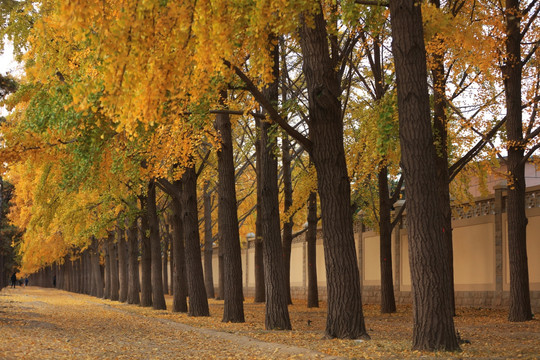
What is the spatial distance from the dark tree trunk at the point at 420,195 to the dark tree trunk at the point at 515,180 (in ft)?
26.5

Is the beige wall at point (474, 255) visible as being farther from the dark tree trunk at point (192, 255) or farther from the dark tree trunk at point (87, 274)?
the dark tree trunk at point (87, 274)

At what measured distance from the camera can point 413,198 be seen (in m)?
10.8

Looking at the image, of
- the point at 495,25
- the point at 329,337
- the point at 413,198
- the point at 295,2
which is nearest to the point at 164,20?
the point at 295,2

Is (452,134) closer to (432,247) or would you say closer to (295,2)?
(432,247)

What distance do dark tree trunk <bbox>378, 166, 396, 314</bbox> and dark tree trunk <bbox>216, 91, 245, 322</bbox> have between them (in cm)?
696

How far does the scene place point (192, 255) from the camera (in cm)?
2231

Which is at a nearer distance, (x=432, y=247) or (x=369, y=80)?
(x=432, y=247)

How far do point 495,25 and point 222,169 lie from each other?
774 centimetres

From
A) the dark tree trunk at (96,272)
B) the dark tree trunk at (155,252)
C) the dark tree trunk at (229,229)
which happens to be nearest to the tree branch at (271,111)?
the dark tree trunk at (229,229)

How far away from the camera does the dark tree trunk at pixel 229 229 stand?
1834 centimetres

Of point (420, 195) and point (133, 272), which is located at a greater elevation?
point (420, 195)

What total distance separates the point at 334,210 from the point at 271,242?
12.4ft

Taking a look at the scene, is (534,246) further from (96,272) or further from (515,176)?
(96,272)

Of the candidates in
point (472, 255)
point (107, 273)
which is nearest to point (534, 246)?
point (472, 255)
